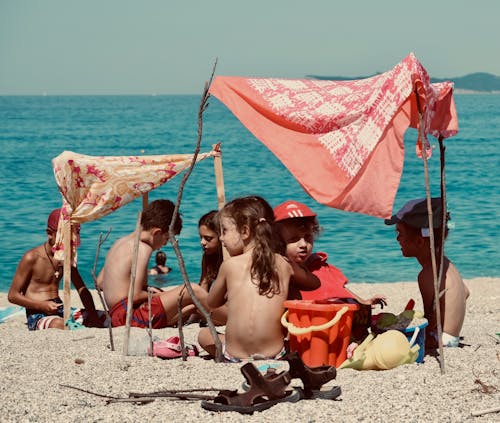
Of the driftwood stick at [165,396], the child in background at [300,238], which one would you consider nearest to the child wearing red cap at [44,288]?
the child in background at [300,238]

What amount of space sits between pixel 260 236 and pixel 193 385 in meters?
0.99

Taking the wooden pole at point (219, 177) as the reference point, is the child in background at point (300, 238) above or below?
below

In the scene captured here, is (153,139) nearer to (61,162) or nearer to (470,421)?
(61,162)

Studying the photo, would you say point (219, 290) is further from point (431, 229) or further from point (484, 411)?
point (484, 411)

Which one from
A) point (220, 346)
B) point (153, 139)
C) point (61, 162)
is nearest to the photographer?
point (220, 346)

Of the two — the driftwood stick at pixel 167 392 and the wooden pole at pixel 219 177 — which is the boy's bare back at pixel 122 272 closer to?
the wooden pole at pixel 219 177

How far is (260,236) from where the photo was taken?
4906 millimetres

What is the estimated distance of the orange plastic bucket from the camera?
4625mm

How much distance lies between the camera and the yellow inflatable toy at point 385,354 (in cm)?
459

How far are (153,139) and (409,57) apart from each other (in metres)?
41.0

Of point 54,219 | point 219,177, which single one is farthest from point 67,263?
point 219,177

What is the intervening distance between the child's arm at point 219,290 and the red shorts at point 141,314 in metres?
1.37

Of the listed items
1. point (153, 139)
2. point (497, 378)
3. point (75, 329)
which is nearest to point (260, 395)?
point (497, 378)

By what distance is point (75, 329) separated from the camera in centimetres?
659
